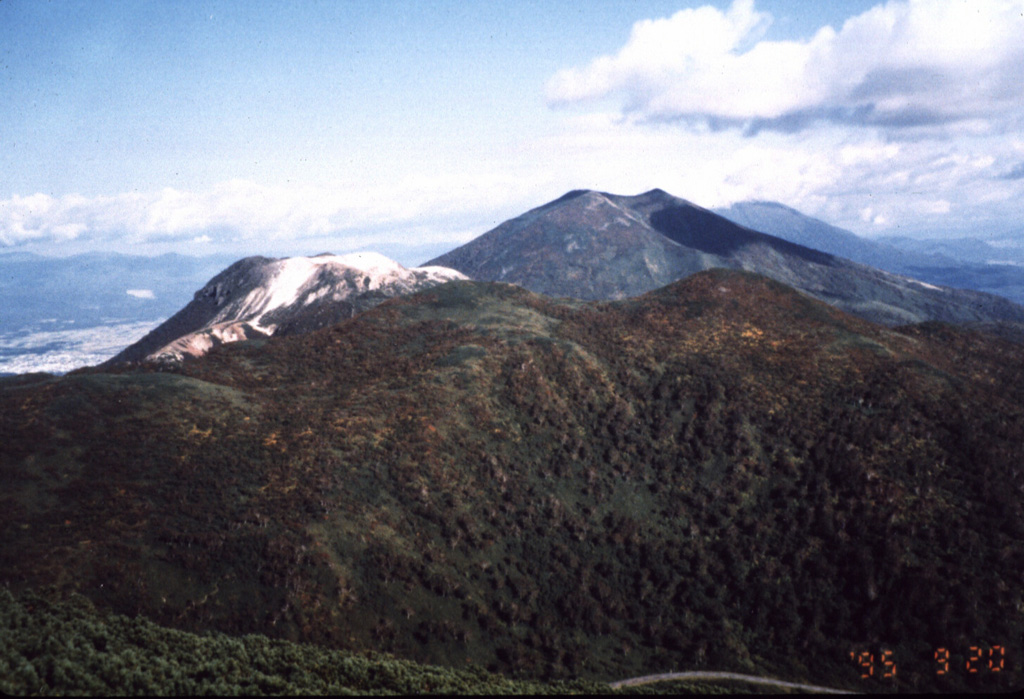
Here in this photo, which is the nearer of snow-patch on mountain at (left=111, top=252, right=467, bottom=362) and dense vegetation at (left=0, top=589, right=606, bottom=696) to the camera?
dense vegetation at (left=0, top=589, right=606, bottom=696)

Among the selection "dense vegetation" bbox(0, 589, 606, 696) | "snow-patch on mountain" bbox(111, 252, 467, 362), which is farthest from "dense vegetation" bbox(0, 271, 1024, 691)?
"snow-patch on mountain" bbox(111, 252, 467, 362)

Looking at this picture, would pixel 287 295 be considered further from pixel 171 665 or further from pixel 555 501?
pixel 171 665

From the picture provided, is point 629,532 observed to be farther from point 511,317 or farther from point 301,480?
point 511,317

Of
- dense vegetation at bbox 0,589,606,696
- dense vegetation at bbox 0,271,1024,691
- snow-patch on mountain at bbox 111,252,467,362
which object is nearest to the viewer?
dense vegetation at bbox 0,589,606,696

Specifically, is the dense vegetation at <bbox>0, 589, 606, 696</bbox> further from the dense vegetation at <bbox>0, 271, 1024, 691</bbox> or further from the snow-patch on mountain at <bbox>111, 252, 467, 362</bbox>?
the snow-patch on mountain at <bbox>111, 252, 467, 362</bbox>

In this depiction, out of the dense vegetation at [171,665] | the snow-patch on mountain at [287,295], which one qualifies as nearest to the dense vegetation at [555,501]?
the dense vegetation at [171,665]

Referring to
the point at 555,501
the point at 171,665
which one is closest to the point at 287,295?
the point at 555,501

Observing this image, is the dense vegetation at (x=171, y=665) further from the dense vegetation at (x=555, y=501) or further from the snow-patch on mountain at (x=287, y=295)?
the snow-patch on mountain at (x=287, y=295)
